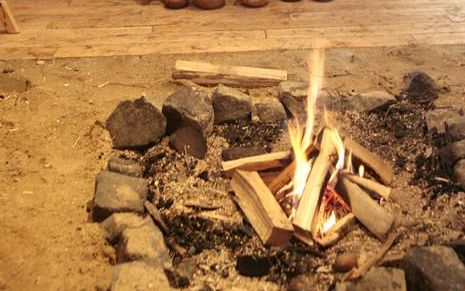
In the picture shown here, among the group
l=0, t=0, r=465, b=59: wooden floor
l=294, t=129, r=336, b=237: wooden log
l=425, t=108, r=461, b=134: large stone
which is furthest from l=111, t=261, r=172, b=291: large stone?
l=0, t=0, r=465, b=59: wooden floor

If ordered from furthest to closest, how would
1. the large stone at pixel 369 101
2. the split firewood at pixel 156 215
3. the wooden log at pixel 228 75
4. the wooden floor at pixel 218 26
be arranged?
the wooden floor at pixel 218 26 < the wooden log at pixel 228 75 < the large stone at pixel 369 101 < the split firewood at pixel 156 215

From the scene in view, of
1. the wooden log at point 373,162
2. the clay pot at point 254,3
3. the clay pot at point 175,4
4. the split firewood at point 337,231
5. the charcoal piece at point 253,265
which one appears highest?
the clay pot at point 254,3

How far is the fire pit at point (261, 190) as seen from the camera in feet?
6.60

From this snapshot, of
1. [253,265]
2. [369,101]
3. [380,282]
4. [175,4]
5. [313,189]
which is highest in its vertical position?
[175,4]

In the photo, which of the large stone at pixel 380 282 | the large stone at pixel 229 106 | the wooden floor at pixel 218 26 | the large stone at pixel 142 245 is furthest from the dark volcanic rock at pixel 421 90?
the large stone at pixel 142 245

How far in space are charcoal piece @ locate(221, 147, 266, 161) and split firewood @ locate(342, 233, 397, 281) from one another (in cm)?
81

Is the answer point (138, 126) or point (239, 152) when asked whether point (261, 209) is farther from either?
point (138, 126)

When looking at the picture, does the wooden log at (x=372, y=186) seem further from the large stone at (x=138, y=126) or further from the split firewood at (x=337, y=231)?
the large stone at (x=138, y=126)

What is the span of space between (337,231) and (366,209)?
0.17m

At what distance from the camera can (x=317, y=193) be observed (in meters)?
2.17

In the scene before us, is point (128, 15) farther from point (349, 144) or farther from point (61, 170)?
point (349, 144)

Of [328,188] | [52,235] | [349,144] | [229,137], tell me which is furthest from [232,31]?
[52,235]

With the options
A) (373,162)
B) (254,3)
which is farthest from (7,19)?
(373,162)

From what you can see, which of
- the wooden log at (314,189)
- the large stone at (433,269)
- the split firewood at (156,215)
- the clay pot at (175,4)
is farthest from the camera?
the clay pot at (175,4)
